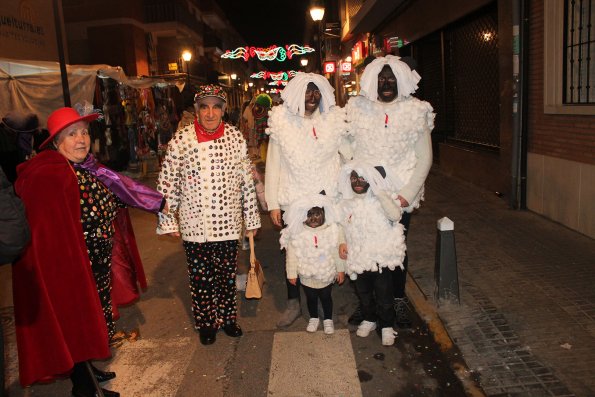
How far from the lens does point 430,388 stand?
3555 millimetres

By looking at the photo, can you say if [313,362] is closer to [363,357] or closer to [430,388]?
[363,357]

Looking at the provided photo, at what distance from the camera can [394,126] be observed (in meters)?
3.97

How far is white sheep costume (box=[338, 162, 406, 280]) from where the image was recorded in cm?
396

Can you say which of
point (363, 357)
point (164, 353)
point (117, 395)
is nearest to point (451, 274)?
point (363, 357)

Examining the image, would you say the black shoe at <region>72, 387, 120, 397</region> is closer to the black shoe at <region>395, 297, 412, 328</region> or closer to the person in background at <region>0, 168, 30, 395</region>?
the person in background at <region>0, 168, 30, 395</region>

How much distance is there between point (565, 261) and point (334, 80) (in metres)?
27.0

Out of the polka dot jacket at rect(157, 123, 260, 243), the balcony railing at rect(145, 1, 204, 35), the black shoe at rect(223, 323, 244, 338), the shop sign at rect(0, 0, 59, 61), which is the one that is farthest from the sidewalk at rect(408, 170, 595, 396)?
the balcony railing at rect(145, 1, 204, 35)

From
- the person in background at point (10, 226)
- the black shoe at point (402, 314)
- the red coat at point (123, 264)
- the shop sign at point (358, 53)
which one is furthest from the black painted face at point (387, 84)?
the shop sign at point (358, 53)

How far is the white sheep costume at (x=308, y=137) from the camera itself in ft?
13.5

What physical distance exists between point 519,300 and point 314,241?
2.08 m

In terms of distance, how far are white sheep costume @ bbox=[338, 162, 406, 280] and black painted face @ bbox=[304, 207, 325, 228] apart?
8.4 inches

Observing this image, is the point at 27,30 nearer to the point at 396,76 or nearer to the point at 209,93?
the point at 209,93

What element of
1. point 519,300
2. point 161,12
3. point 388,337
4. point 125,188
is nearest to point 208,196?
point 125,188

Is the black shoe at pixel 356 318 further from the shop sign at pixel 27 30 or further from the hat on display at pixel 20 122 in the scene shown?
the shop sign at pixel 27 30
